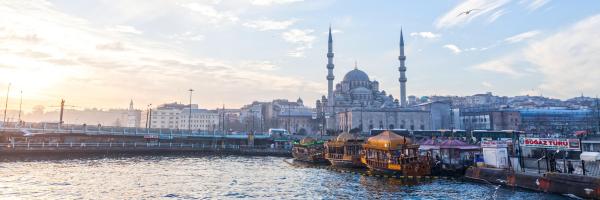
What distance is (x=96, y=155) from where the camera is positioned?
56.9 meters

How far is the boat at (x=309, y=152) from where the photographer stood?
50781 mm

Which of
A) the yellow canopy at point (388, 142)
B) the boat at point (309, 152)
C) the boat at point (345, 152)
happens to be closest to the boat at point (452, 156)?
the yellow canopy at point (388, 142)

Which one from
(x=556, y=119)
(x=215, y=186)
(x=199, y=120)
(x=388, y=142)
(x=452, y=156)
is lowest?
(x=215, y=186)

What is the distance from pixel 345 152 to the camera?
1800 inches

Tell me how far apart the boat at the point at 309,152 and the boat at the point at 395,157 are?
1046 centimetres

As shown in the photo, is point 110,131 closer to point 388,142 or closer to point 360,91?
point 388,142

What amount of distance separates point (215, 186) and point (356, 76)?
3907 inches

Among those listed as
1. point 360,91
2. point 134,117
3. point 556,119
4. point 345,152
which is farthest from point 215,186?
point 134,117

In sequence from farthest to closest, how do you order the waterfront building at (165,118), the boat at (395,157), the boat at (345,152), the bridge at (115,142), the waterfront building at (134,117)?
the waterfront building at (134,117), the waterfront building at (165,118), the bridge at (115,142), the boat at (345,152), the boat at (395,157)

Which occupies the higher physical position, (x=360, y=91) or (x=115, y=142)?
(x=360, y=91)

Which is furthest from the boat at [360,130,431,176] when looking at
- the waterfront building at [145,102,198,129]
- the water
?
the waterfront building at [145,102,198,129]

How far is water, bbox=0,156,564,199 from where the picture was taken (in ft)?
85.3

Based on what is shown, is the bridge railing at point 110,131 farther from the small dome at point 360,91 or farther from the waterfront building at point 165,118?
the waterfront building at point 165,118

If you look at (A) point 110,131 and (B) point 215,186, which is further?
(A) point 110,131
